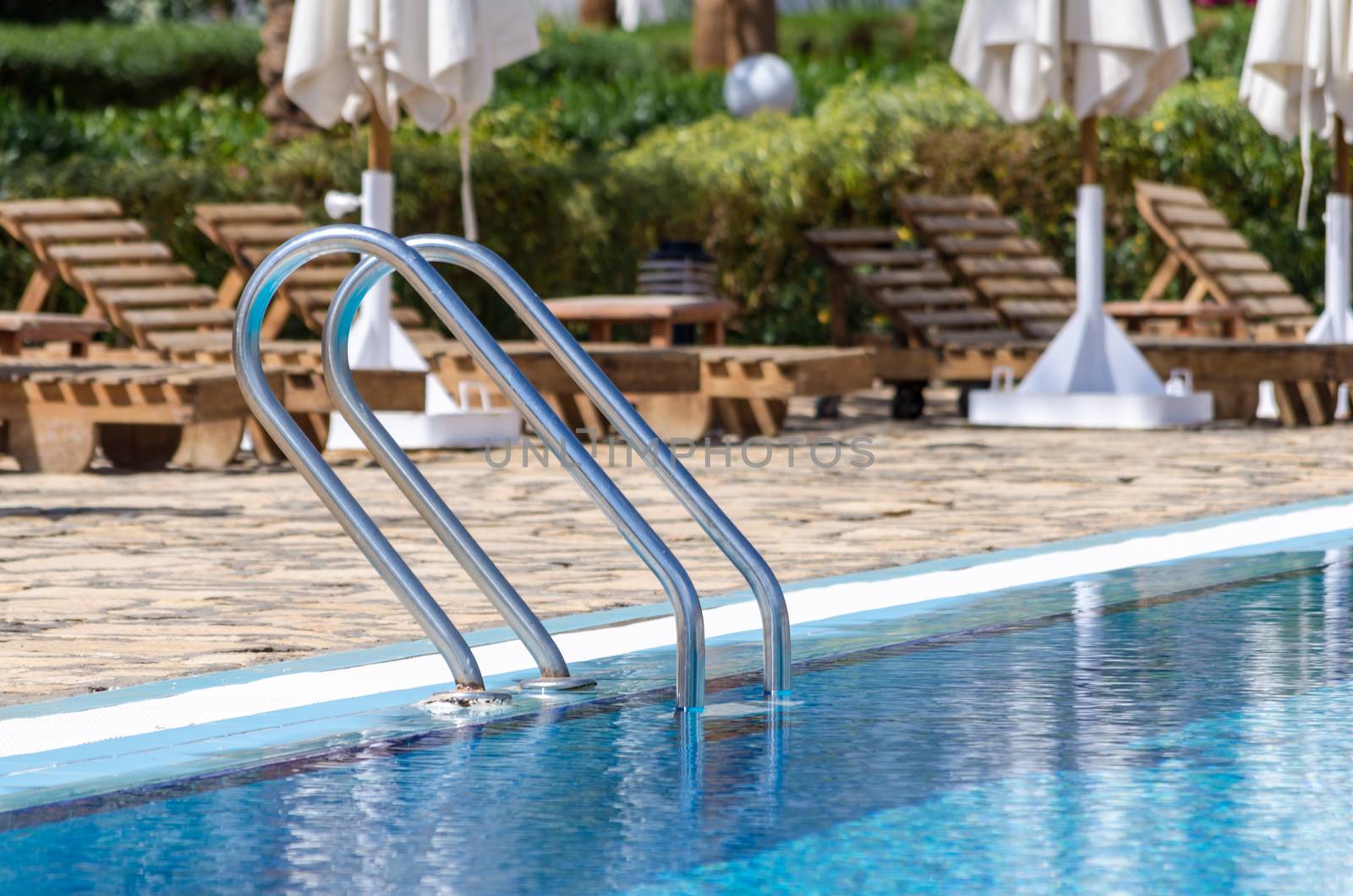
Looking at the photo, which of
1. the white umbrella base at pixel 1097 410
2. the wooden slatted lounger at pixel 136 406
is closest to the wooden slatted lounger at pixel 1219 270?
the white umbrella base at pixel 1097 410

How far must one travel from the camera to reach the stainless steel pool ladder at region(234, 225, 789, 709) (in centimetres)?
424

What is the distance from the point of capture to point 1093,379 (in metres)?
12.7

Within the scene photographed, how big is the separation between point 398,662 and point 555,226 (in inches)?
405

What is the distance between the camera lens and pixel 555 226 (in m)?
14.9

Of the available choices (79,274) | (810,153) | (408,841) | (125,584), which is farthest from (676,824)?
(810,153)

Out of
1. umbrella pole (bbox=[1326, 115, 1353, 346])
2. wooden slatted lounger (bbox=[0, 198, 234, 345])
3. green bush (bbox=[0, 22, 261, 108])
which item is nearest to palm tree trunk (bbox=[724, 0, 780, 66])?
green bush (bbox=[0, 22, 261, 108])

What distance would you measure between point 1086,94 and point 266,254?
14.7 feet

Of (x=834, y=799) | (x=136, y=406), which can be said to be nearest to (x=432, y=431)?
(x=136, y=406)

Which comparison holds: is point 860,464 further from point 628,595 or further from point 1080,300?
point 628,595

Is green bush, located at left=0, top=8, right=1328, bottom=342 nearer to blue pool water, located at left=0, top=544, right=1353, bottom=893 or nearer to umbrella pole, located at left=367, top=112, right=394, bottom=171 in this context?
umbrella pole, located at left=367, top=112, right=394, bottom=171

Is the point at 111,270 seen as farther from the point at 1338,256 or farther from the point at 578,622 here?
the point at 578,622

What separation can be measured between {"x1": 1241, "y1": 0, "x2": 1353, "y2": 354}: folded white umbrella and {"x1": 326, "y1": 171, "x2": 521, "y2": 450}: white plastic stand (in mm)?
4636

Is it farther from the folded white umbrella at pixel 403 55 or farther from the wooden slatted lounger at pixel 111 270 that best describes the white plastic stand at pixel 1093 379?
the wooden slatted lounger at pixel 111 270

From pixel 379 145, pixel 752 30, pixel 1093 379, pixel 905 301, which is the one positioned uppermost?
pixel 752 30
